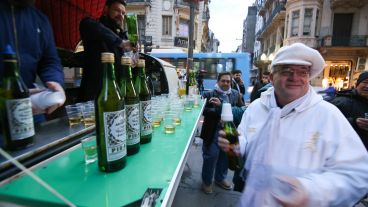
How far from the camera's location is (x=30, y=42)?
1437 mm

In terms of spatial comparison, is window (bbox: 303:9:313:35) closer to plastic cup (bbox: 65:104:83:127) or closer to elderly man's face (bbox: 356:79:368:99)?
elderly man's face (bbox: 356:79:368:99)

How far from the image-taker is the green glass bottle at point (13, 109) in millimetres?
874

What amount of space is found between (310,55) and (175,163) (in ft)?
3.82

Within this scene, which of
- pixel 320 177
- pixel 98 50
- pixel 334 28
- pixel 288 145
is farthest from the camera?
pixel 334 28

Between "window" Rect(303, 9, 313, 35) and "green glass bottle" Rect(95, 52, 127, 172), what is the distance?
23.5 meters

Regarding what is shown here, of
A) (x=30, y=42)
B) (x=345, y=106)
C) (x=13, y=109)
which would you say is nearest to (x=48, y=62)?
(x=30, y=42)

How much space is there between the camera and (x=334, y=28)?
19.3m

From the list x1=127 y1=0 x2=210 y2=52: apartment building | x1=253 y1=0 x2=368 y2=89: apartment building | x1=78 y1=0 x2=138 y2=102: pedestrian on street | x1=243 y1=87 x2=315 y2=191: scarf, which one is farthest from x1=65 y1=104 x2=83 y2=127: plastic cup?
x1=253 y1=0 x2=368 y2=89: apartment building

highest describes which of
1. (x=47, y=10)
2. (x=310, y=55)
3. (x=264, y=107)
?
(x=47, y=10)

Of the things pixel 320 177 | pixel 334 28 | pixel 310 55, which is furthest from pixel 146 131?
pixel 334 28

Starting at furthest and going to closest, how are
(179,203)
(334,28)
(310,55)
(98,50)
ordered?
(334,28) < (179,203) < (98,50) < (310,55)

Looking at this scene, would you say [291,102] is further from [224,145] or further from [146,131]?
[146,131]

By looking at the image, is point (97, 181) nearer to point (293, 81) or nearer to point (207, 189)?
point (293, 81)

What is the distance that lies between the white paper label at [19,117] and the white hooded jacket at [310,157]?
109 centimetres
